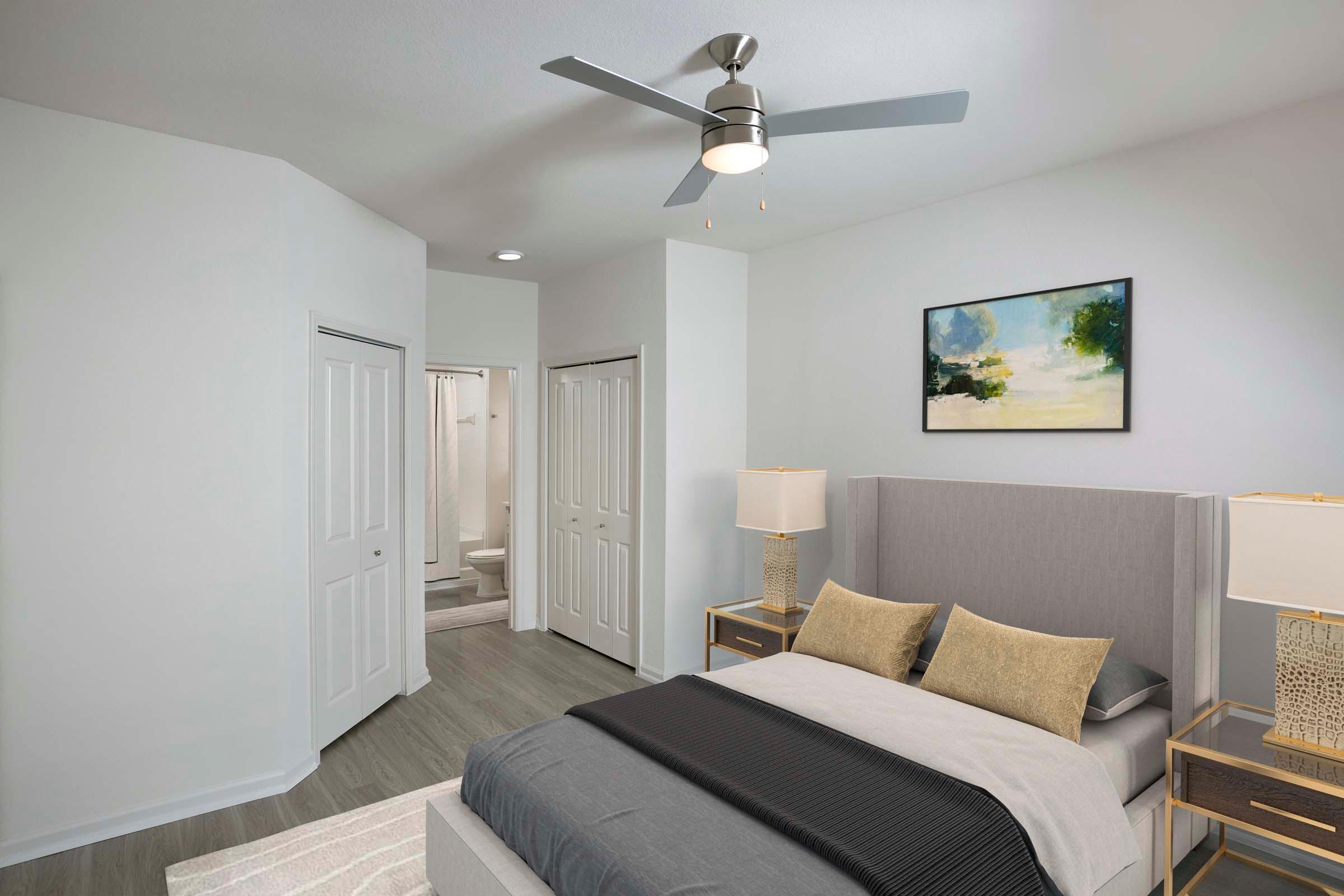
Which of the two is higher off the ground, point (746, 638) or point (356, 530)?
point (356, 530)

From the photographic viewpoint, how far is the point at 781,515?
354 centimetres

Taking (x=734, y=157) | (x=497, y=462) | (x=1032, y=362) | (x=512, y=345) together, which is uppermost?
(x=734, y=157)

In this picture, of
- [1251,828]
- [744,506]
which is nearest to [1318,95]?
[1251,828]

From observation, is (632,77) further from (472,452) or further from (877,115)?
(472,452)

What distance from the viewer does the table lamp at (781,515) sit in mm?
3551

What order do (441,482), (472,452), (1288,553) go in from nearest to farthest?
(1288,553)
(441,482)
(472,452)

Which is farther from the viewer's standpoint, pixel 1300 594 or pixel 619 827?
pixel 1300 594

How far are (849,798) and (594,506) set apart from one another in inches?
126

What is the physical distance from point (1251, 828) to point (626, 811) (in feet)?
5.74

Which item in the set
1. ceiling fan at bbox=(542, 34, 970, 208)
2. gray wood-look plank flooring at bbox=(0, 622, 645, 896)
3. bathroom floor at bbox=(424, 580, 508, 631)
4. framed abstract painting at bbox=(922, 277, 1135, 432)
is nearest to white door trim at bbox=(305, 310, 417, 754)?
gray wood-look plank flooring at bbox=(0, 622, 645, 896)

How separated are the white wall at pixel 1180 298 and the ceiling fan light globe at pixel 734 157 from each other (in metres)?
1.63

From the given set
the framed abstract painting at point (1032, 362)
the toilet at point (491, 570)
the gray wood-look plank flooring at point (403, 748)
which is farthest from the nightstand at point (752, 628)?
the toilet at point (491, 570)

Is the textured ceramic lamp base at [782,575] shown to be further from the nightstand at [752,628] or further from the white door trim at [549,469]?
the white door trim at [549,469]

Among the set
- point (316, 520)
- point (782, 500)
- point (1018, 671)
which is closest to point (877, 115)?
point (1018, 671)
